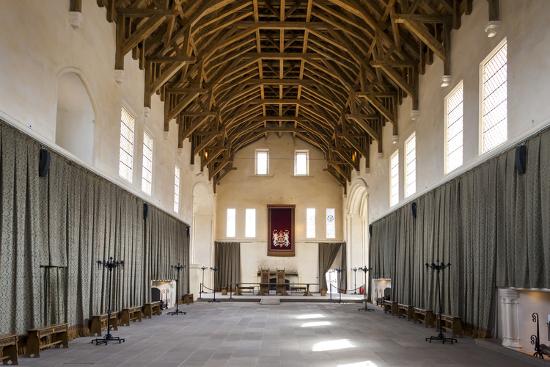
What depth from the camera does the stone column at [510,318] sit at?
38.8 feet

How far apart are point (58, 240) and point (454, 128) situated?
9.98 m

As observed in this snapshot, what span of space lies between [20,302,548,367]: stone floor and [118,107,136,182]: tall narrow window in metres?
4.26

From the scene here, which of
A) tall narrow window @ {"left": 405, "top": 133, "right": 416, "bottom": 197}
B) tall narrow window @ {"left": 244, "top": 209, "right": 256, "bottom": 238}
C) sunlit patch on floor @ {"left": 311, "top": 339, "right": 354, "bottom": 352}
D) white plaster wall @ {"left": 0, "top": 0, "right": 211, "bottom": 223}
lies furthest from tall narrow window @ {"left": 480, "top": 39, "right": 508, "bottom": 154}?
tall narrow window @ {"left": 244, "top": 209, "right": 256, "bottom": 238}

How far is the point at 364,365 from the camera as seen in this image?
388 inches

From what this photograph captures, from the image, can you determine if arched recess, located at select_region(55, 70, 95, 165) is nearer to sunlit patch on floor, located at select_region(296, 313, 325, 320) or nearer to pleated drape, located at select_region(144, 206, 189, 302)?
pleated drape, located at select_region(144, 206, 189, 302)

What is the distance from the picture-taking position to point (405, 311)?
20359mm

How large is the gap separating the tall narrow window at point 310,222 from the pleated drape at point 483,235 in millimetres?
18445

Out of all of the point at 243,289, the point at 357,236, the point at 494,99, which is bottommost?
the point at 243,289

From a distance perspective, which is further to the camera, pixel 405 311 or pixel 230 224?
pixel 230 224

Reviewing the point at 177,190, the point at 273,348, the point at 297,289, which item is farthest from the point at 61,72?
the point at 297,289

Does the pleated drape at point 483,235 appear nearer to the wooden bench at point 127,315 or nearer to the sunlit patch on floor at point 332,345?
the sunlit patch on floor at point 332,345

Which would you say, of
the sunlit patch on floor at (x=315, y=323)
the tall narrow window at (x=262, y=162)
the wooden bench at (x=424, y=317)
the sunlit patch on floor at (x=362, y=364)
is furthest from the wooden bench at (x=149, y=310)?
the tall narrow window at (x=262, y=162)

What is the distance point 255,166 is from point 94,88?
2492 cm

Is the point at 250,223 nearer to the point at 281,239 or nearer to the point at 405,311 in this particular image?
the point at 281,239
